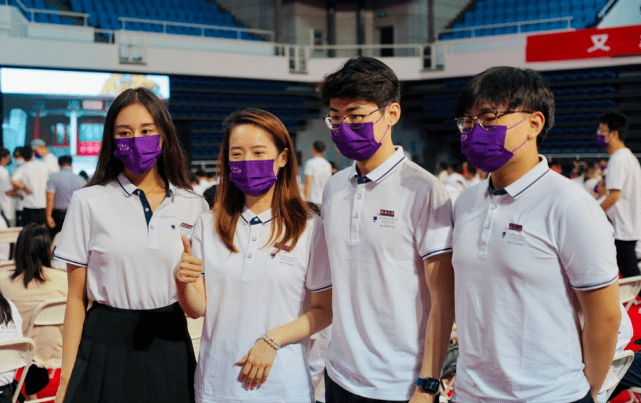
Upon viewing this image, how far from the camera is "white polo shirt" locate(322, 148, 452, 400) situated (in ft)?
5.41

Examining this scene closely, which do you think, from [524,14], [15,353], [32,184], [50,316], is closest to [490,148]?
[15,353]

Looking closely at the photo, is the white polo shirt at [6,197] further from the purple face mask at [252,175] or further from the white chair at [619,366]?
the white chair at [619,366]

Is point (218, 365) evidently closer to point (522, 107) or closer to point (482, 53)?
point (522, 107)

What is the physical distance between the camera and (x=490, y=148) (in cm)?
151

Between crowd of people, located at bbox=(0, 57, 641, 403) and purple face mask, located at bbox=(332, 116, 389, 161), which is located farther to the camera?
purple face mask, located at bbox=(332, 116, 389, 161)

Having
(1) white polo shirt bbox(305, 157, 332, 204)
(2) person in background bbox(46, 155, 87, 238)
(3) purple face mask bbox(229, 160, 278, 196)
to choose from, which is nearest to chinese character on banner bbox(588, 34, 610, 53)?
(1) white polo shirt bbox(305, 157, 332, 204)

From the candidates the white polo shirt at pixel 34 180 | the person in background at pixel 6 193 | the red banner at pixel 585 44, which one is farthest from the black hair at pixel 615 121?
the red banner at pixel 585 44

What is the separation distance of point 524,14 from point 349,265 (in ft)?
48.5

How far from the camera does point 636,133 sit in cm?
1227

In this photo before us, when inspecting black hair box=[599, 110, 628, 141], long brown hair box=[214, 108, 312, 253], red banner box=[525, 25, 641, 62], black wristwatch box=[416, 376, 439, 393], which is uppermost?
red banner box=[525, 25, 641, 62]

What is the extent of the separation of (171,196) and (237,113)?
1.10 feet

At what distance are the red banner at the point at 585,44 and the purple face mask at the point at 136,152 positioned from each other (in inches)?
466

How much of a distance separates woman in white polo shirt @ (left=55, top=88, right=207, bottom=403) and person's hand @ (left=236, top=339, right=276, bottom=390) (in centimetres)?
24

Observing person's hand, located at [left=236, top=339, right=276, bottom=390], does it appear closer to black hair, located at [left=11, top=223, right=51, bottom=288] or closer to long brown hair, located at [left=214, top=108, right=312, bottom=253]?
long brown hair, located at [left=214, top=108, right=312, bottom=253]
